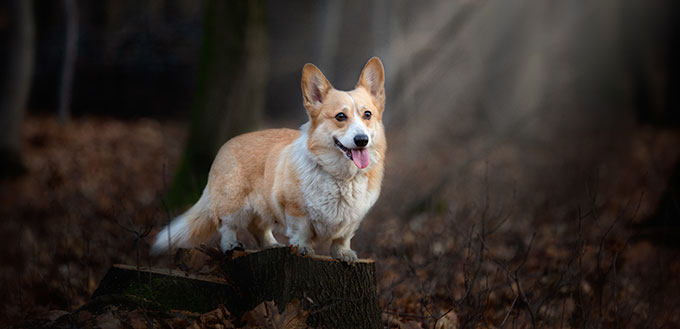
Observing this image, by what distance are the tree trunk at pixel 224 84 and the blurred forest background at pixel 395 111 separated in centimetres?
3

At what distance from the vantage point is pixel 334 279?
11.7 feet

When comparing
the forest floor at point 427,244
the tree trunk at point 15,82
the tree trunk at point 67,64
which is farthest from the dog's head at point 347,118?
the tree trunk at point 67,64

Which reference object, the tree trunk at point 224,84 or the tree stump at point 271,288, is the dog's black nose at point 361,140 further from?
the tree trunk at point 224,84

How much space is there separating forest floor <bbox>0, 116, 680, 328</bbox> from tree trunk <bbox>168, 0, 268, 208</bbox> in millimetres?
1137

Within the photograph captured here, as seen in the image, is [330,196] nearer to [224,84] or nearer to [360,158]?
[360,158]

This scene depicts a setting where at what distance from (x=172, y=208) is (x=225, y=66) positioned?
204 centimetres

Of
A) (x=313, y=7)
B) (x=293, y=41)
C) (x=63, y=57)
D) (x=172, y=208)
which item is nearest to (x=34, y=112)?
(x=63, y=57)

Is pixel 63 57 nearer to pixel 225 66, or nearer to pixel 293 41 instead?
pixel 293 41

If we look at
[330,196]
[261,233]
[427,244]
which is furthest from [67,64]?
[330,196]

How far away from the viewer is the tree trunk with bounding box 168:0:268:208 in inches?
281

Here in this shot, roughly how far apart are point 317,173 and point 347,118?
0.42 meters

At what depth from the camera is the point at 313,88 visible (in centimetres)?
362

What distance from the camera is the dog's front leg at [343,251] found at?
360 cm

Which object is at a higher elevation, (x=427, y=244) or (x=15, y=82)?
(x=15, y=82)
